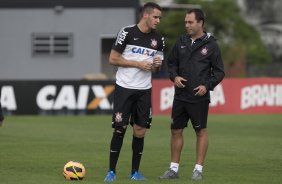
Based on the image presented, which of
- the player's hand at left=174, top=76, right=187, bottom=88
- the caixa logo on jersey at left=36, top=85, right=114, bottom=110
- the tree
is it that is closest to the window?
the caixa logo on jersey at left=36, top=85, right=114, bottom=110

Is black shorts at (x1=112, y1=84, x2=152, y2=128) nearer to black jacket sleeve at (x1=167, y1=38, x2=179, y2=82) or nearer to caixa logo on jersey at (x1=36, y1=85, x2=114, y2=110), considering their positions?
black jacket sleeve at (x1=167, y1=38, x2=179, y2=82)

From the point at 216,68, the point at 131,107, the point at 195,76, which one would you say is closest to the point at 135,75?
the point at 131,107

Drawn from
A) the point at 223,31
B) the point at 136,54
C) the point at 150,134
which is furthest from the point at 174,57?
the point at 223,31

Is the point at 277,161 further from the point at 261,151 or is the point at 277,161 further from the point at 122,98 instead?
the point at 122,98

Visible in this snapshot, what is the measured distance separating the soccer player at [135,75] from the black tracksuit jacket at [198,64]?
1.10 ft

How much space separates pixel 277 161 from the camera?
601 inches

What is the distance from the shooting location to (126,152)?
16969mm

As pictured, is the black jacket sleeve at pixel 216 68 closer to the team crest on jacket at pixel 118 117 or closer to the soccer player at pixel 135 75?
the soccer player at pixel 135 75

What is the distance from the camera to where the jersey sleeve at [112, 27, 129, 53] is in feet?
40.9

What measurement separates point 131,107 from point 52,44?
101 ft

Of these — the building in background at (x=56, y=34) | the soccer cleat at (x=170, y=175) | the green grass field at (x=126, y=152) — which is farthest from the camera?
the building in background at (x=56, y=34)

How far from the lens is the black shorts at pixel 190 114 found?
12680 millimetres

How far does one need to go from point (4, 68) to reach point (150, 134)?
71.4ft

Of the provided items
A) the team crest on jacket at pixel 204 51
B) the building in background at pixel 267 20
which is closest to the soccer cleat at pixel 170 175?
the team crest on jacket at pixel 204 51
